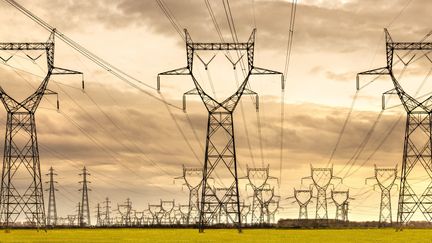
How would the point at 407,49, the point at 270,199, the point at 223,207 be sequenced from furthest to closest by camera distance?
1. the point at 270,199
2. the point at 407,49
3. the point at 223,207

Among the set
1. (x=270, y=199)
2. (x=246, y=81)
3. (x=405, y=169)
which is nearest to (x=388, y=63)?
(x=405, y=169)

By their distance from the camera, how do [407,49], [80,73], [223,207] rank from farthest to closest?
[407,49] < [223,207] < [80,73]

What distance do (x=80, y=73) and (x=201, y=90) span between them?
39.2 ft

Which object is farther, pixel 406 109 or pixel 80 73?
pixel 406 109

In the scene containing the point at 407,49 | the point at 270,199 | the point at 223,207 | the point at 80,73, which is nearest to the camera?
the point at 80,73

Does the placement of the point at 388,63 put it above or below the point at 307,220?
above

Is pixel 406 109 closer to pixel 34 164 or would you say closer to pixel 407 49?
pixel 407 49

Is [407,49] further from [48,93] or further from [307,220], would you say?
[307,220]

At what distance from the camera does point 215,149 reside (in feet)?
243

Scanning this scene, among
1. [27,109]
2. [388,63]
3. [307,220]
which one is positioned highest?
[388,63]

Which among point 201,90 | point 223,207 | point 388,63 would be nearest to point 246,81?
point 201,90

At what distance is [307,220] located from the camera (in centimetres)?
19538

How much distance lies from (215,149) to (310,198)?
4873 inches

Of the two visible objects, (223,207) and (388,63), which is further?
(388,63)
